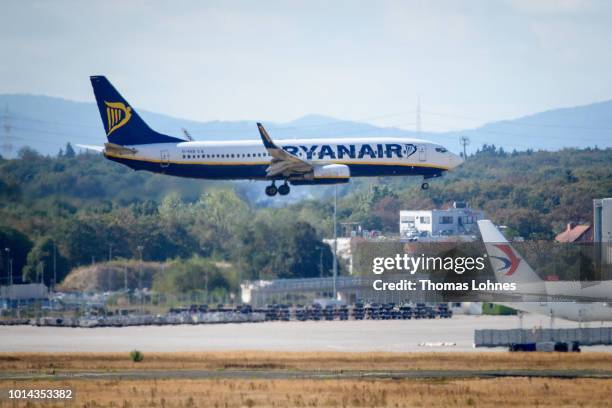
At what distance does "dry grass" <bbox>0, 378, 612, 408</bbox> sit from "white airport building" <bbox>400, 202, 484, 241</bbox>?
63.2m

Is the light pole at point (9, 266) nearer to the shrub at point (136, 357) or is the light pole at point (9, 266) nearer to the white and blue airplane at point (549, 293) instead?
the shrub at point (136, 357)

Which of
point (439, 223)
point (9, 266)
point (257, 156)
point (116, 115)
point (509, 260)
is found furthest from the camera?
point (439, 223)

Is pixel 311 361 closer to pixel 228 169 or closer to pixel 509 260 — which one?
pixel 509 260

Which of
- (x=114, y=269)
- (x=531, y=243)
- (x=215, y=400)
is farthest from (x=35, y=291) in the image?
(x=215, y=400)

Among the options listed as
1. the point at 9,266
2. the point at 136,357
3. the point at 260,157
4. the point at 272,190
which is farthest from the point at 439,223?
the point at 136,357

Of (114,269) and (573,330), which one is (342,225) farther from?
(573,330)

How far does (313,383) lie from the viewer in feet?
204

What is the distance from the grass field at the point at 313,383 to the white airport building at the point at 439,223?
5002cm

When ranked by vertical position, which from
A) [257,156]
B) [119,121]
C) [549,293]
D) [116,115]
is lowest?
[549,293]

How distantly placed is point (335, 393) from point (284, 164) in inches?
1518

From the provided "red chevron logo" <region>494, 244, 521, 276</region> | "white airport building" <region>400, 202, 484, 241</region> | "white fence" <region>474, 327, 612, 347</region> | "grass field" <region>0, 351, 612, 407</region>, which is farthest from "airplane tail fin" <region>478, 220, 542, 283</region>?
"white airport building" <region>400, 202, 484, 241</region>

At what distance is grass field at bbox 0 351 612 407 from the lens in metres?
55.7

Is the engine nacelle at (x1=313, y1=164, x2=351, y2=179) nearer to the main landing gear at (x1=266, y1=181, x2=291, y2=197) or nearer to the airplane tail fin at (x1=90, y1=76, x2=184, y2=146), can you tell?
the main landing gear at (x1=266, y1=181, x2=291, y2=197)

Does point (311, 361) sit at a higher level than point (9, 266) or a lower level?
lower
